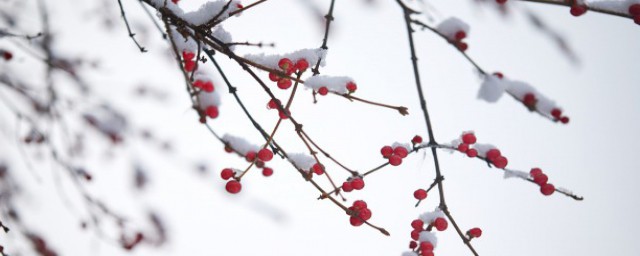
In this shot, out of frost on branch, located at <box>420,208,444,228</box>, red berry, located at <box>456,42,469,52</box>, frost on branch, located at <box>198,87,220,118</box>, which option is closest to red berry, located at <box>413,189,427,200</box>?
frost on branch, located at <box>420,208,444,228</box>

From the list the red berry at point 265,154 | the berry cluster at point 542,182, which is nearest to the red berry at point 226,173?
the red berry at point 265,154

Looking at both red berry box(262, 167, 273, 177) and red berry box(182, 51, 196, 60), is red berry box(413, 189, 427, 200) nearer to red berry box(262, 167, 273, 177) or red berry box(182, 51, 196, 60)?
red berry box(262, 167, 273, 177)

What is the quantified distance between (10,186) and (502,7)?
15.7ft

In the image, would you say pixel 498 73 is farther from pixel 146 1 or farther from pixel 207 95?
pixel 146 1

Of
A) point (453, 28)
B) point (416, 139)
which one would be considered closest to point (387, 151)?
point (416, 139)

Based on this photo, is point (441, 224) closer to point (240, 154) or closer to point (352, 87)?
point (352, 87)

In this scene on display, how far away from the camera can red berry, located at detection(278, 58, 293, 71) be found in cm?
145

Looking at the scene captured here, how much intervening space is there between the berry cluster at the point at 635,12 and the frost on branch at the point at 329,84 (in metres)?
0.94

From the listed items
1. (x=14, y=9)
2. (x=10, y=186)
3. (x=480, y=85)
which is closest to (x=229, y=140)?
(x=480, y=85)

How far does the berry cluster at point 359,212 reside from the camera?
1.55 metres

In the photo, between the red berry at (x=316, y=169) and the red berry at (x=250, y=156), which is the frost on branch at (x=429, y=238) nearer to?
the red berry at (x=316, y=169)

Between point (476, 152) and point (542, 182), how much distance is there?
12.8 inches

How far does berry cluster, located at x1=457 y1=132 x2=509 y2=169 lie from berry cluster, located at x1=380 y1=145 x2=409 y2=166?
24 cm

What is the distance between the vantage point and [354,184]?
161cm
